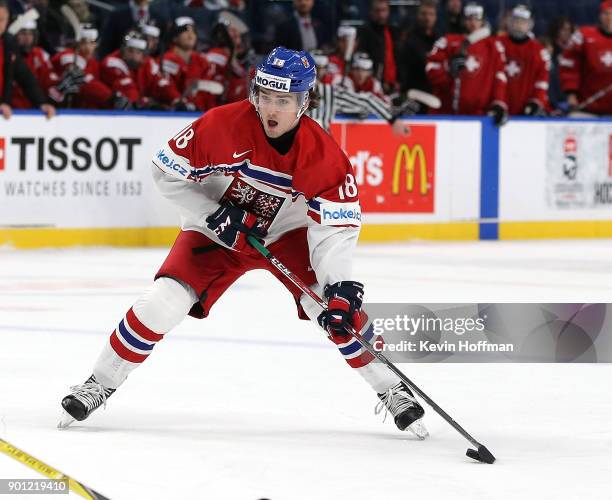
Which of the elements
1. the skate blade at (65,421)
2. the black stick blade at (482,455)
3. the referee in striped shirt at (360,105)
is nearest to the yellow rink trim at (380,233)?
the referee in striped shirt at (360,105)

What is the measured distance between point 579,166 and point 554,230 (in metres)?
0.52

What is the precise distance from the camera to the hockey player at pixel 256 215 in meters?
3.86

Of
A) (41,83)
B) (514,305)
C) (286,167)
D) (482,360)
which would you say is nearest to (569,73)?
(41,83)

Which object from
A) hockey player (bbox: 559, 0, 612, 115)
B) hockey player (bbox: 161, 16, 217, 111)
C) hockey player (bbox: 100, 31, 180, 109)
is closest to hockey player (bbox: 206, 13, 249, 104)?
hockey player (bbox: 161, 16, 217, 111)

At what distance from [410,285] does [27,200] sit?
9.16 ft

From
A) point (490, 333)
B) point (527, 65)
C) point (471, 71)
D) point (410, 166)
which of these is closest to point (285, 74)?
point (490, 333)

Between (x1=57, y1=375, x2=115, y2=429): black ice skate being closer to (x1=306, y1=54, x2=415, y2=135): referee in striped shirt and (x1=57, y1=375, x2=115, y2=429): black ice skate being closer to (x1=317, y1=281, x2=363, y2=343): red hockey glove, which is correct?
(x1=317, y1=281, x2=363, y2=343): red hockey glove

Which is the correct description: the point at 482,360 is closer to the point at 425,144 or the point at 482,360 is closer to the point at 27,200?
the point at 27,200

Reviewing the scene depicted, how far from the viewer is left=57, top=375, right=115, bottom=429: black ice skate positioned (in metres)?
3.88

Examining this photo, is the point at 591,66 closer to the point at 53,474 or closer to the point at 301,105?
the point at 301,105

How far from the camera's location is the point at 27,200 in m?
8.96

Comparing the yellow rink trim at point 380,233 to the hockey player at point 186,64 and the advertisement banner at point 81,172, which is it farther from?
the hockey player at point 186,64

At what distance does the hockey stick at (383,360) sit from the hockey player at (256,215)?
35mm

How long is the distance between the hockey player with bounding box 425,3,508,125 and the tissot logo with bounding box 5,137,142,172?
247 centimetres
